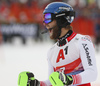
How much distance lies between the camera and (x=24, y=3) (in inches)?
563

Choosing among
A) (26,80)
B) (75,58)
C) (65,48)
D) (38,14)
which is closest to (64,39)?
(65,48)

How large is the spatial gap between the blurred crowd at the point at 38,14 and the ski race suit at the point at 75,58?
33.0ft

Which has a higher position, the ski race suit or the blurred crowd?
the blurred crowd

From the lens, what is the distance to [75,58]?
2.31 metres

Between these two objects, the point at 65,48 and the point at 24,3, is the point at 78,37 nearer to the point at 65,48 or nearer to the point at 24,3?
the point at 65,48

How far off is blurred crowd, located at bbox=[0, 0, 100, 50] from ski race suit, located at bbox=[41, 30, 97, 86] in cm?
1007

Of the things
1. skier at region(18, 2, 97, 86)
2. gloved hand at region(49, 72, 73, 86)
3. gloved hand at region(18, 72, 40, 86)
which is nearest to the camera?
gloved hand at region(49, 72, 73, 86)

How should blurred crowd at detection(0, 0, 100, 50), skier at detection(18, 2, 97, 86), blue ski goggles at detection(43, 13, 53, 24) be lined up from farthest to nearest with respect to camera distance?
blurred crowd at detection(0, 0, 100, 50) < blue ski goggles at detection(43, 13, 53, 24) < skier at detection(18, 2, 97, 86)

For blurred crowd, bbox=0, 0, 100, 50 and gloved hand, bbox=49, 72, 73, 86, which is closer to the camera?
gloved hand, bbox=49, 72, 73, 86

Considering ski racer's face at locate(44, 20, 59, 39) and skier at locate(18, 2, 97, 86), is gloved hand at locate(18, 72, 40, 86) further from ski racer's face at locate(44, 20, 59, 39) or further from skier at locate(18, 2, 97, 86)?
ski racer's face at locate(44, 20, 59, 39)

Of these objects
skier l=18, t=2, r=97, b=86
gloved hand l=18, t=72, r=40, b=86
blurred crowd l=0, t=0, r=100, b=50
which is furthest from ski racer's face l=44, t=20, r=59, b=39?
blurred crowd l=0, t=0, r=100, b=50

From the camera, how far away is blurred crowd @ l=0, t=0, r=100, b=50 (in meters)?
13.6


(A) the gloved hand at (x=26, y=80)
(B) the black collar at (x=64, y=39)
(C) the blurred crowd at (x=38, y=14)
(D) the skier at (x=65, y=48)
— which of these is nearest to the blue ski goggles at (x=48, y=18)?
(D) the skier at (x=65, y=48)

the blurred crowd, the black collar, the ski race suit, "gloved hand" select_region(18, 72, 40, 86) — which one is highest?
the blurred crowd
